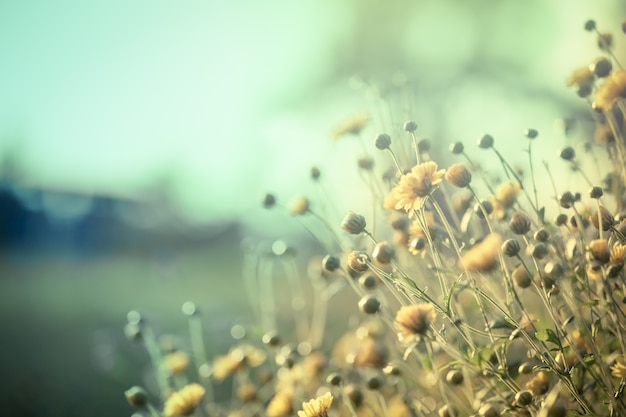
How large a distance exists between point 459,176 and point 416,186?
119mm

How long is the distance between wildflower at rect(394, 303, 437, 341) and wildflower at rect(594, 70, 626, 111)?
754mm

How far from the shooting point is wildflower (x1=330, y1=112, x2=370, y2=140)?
6.48 feet

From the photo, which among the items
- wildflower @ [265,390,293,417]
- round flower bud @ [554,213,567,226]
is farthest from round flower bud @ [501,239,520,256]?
wildflower @ [265,390,293,417]

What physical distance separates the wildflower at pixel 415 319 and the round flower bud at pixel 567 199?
18.2 inches

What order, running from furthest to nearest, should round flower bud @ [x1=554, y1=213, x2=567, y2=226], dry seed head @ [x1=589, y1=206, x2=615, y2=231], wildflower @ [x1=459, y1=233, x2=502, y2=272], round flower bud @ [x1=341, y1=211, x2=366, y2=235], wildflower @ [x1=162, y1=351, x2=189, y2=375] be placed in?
wildflower @ [x1=162, y1=351, x2=189, y2=375]
round flower bud @ [x1=554, y1=213, x2=567, y2=226]
round flower bud @ [x1=341, y1=211, x2=366, y2=235]
dry seed head @ [x1=589, y1=206, x2=615, y2=231]
wildflower @ [x1=459, y1=233, x2=502, y2=272]

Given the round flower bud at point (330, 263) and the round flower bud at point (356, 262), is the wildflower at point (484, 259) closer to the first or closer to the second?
the round flower bud at point (356, 262)

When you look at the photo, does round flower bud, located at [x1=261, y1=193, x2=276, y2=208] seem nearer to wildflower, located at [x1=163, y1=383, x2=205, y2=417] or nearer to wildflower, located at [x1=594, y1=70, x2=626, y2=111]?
wildflower, located at [x1=163, y1=383, x2=205, y2=417]

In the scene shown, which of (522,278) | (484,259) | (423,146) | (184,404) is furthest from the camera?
(423,146)

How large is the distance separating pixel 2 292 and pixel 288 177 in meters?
3.82

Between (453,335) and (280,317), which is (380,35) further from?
(453,335)

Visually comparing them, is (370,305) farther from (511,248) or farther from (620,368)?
(620,368)

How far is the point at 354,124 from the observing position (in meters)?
1.98

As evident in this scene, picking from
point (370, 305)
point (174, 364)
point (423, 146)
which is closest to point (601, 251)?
point (370, 305)

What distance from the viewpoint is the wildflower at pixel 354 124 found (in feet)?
6.48
